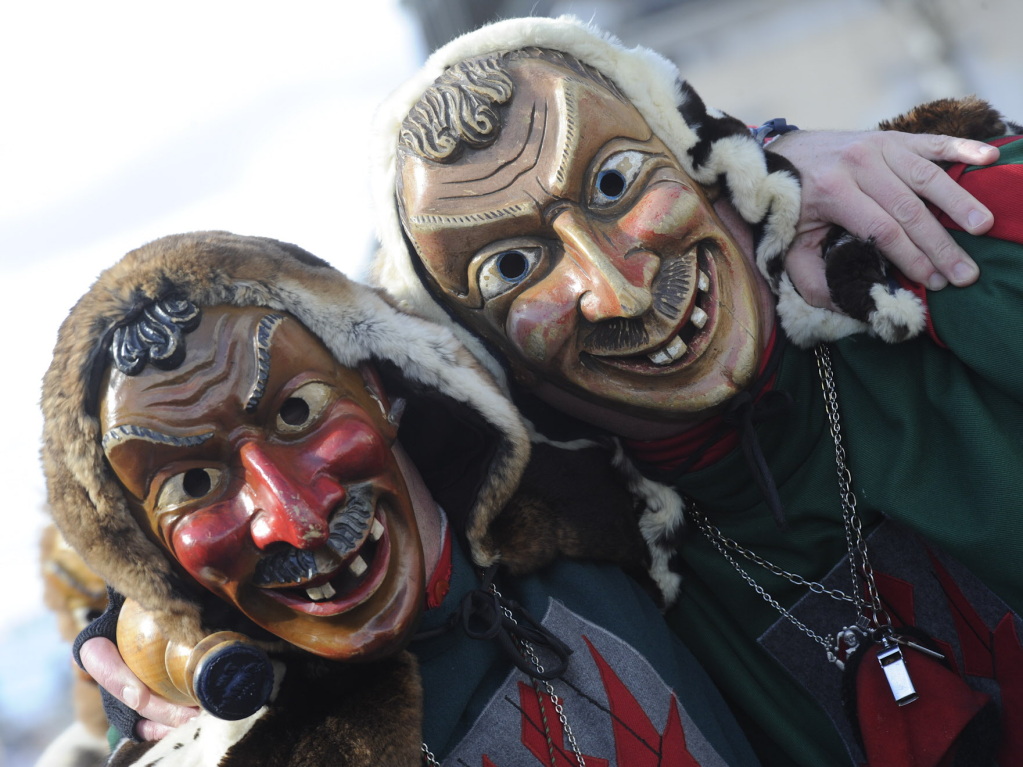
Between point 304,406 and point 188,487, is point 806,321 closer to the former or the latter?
point 304,406

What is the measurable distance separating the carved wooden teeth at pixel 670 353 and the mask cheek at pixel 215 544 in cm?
93

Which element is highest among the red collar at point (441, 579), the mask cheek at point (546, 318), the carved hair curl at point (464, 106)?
the carved hair curl at point (464, 106)

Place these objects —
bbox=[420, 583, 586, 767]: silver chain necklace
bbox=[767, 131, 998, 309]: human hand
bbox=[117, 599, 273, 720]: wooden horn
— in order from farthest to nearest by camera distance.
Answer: bbox=[767, 131, 998, 309]: human hand
bbox=[420, 583, 586, 767]: silver chain necklace
bbox=[117, 599, 273, 720]: wooden horn

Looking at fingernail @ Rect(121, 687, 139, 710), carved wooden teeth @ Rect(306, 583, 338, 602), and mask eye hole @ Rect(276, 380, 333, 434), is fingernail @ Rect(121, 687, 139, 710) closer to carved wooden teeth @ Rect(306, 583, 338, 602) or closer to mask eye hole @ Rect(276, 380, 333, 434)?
carved wooden teeth @ Rect(306, 583, 338, 602)

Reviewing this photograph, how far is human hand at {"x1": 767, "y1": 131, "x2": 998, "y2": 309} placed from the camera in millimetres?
1804

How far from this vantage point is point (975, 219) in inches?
69.7

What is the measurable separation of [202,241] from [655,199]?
3.23ft

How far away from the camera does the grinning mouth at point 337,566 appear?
1.59 meters

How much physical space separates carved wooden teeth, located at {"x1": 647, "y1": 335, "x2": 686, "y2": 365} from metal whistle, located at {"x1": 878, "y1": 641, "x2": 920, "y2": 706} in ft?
2.58

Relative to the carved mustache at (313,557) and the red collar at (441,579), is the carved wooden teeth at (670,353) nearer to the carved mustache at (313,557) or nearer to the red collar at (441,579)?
the red collar at (441,579)

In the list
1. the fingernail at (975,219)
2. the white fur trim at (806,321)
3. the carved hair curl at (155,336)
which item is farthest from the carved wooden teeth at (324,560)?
the fingernail at (975,219)

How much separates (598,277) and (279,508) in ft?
2.70

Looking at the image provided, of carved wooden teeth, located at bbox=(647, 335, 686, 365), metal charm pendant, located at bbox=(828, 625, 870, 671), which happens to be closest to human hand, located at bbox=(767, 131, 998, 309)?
carved wooden teeth, located at bbox=(647, 335, 686, 365)

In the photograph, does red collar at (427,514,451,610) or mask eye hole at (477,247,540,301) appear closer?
red collar at (427,514,451,610)
